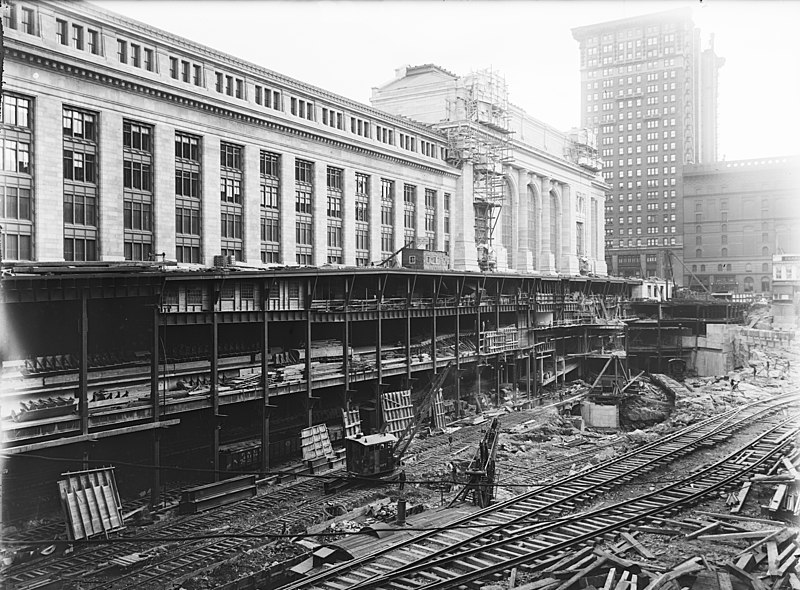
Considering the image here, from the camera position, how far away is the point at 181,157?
146ft

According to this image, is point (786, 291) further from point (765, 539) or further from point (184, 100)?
point (765, 539)

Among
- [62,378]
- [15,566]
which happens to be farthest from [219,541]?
[62,378]

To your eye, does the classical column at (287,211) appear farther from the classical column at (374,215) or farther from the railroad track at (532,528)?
the railroad track at (532,528)

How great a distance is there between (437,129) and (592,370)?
30329mm

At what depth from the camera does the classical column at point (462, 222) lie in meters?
74.3

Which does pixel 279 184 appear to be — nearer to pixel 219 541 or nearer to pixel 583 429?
pixel 583 429

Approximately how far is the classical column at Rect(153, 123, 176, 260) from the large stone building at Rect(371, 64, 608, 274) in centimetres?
3676

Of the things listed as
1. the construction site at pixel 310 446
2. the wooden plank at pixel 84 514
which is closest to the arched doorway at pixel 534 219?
the construction site at pixel 310 446

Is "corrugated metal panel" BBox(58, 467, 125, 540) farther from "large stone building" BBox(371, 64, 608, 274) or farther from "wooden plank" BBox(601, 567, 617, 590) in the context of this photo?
"large stone building" BBox(371, 64, 608, 274)

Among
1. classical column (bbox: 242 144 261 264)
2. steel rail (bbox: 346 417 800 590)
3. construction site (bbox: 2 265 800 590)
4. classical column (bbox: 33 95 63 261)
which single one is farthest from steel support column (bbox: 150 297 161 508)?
classical column (bbox: 242 144 261 264)

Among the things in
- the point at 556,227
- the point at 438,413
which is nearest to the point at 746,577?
the point at 438,413

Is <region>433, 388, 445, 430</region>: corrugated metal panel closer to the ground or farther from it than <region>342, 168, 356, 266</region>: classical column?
closer to the ground

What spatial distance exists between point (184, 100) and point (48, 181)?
11.1m

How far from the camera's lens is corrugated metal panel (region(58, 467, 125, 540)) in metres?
22.4
